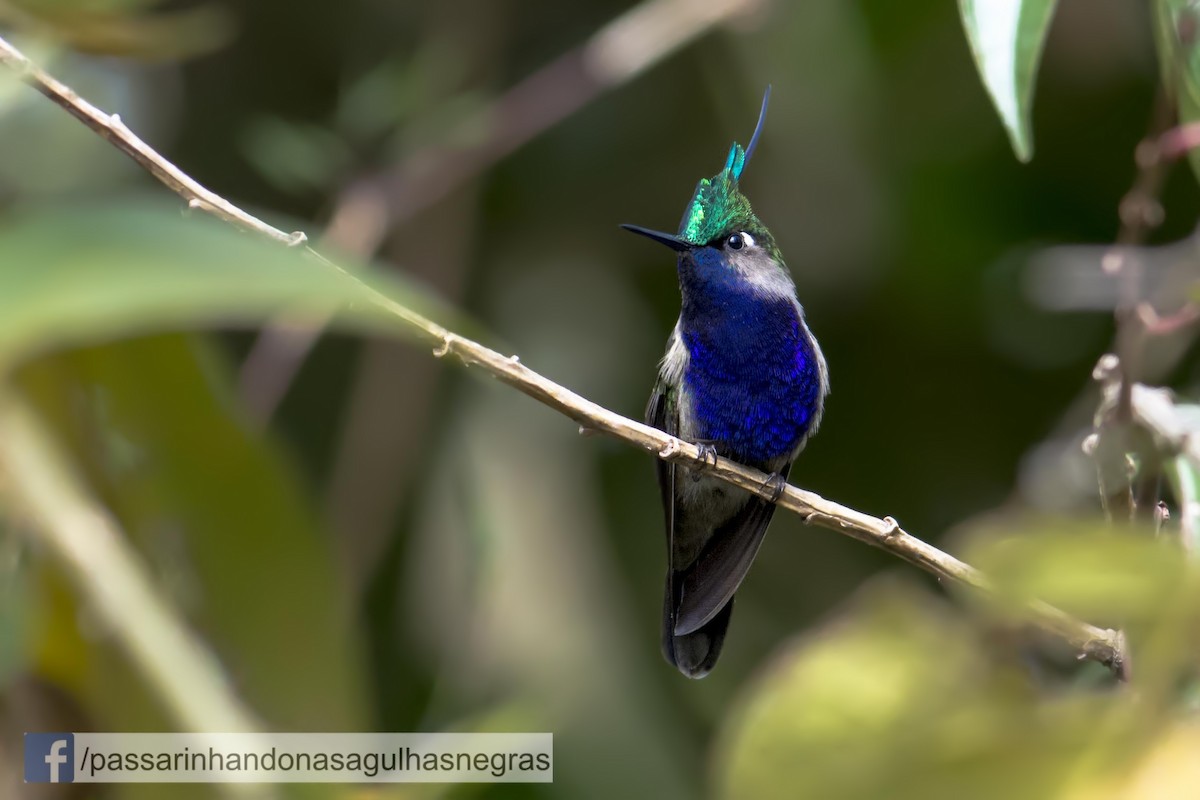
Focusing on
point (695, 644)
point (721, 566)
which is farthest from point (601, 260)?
point (695, 644)

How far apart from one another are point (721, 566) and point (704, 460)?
739 millimetres

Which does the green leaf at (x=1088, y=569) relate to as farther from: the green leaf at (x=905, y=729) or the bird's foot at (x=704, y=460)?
the bird's foot at (x=704, y=460)

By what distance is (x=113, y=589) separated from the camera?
0.68m

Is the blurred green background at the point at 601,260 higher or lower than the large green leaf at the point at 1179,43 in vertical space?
higher

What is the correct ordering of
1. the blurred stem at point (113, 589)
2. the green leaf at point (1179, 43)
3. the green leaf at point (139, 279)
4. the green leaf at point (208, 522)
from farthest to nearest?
the green leaf at point (1179, 43)
the green leaf at point (208, 522)
the blurred stem at point (113, 589)
the green leaf at point (139, 279)

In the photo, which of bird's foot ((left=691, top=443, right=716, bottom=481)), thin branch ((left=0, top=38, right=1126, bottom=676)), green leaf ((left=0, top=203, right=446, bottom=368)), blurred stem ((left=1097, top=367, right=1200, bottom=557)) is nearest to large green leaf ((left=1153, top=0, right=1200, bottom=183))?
blurred stem ((left=1097, top=367, right=1200, bottom=557))

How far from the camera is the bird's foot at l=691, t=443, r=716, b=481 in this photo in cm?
205

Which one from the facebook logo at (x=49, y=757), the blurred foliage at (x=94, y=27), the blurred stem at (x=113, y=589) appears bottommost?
the blurred stem at (x=113, y=589)

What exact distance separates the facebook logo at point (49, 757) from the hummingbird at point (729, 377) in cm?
172

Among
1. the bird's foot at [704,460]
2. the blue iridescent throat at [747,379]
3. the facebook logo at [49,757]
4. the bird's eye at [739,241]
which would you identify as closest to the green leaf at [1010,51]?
the bird's foot at [704,460]

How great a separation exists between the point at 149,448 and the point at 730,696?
218 centimetres

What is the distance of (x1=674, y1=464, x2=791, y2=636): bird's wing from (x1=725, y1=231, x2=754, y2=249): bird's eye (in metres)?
0.59

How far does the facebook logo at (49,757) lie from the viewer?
1256 millimetres

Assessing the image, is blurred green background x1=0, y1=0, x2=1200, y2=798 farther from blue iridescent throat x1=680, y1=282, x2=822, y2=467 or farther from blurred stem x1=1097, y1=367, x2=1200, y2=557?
blurred stem x1=1097, y1=367, x2=1200, y2=557
